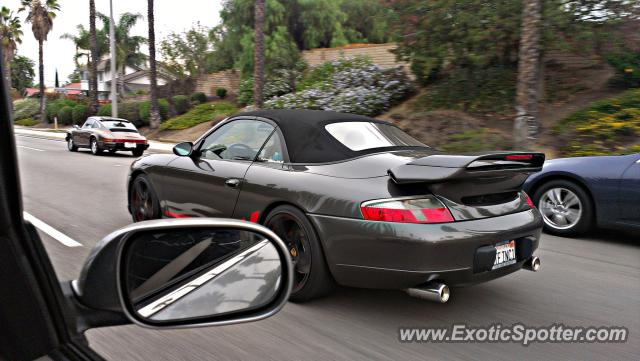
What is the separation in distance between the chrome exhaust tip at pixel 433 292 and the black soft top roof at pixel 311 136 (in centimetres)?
111

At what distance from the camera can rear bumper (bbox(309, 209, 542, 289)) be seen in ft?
10.9

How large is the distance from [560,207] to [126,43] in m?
52.0

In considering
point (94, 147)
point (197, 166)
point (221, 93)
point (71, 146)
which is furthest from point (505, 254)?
point (221, 93)

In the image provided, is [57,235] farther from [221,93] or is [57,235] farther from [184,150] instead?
[221,93]

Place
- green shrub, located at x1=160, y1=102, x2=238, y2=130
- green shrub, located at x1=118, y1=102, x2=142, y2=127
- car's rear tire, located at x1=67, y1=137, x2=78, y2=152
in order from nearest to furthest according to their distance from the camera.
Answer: car's rear tire, located at x1=67, y1=137, x2=78, y2=152, green shrub, located at x1=160, y1=102, x2=238, y2=130, green shrub, located at x1=118, y1=102, x2=142, y2=127

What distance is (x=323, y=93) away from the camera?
874 inches

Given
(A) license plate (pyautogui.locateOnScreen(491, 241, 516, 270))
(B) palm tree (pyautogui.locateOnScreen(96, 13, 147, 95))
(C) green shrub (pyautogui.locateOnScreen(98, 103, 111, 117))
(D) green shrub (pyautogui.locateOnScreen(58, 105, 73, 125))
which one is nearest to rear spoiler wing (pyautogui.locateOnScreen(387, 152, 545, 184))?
(A) license plate (pyautogui.locateOnScreen(491, 241, 516, 270))

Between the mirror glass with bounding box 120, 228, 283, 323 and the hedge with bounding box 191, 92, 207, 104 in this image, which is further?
the hedge with bounding box 191, 92, 207, 104

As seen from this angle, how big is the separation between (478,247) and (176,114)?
3113 centimetres

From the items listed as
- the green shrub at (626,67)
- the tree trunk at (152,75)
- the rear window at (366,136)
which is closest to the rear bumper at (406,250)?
the rear window at (366,136)

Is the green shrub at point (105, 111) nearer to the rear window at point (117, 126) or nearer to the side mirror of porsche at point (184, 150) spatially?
the rear window at point (117, 126)

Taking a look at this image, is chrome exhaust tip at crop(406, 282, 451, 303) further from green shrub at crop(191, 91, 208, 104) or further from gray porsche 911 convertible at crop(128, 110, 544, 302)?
green shrub at crop(191, 91, 208, 104)

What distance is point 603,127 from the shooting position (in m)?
12.7

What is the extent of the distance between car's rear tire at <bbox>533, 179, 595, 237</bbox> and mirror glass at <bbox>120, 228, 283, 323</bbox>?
5520 millimetres
